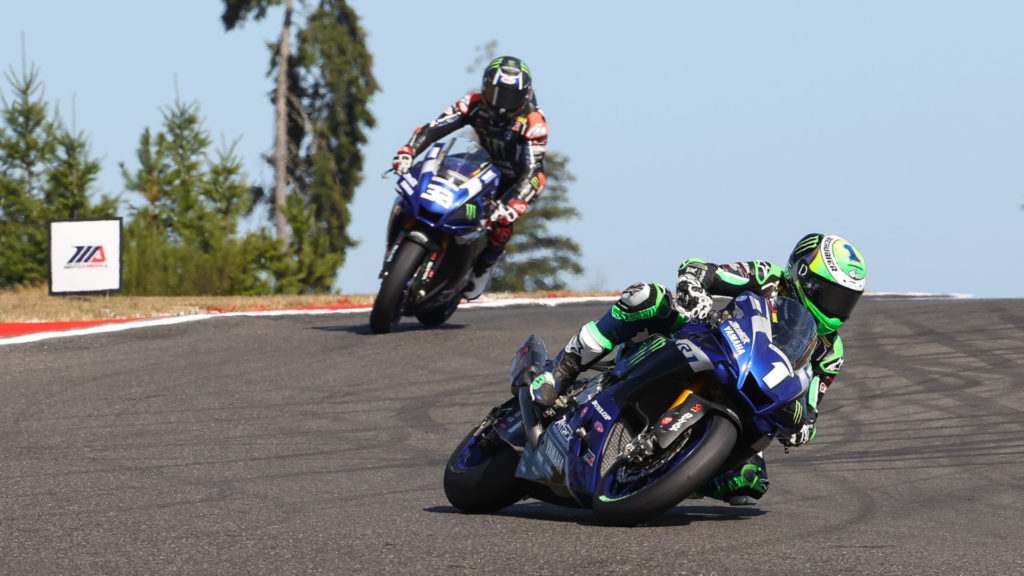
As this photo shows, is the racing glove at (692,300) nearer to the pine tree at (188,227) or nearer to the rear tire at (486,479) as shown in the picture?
the rear tire at (486,479)

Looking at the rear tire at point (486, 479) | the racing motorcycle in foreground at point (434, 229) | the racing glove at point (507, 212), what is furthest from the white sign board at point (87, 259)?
the rear tire at point (486, 479)

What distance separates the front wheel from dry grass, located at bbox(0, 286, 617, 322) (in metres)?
10.1

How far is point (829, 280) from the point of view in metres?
5.82

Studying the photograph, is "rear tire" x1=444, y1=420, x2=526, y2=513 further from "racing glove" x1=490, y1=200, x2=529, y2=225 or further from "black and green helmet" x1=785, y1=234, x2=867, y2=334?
"racing glove" x1=490, y1=200, x2=529, y2=225

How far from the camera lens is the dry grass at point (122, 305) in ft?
47.5

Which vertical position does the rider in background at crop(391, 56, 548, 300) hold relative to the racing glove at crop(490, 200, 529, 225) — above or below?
above

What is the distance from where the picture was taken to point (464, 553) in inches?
180

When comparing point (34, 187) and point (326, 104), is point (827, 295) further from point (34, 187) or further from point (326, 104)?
point (326, 104)

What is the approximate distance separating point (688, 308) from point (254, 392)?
5.02m

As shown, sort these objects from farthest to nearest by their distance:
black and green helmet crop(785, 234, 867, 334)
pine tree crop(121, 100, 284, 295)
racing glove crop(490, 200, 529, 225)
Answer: pine tree crop(121, 100, 284, 295)
racing glove crop(490, 200, 529, 225)
black and green helmet crop(785, 234, 867, 334)

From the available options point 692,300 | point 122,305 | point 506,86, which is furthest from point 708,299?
point 122,305

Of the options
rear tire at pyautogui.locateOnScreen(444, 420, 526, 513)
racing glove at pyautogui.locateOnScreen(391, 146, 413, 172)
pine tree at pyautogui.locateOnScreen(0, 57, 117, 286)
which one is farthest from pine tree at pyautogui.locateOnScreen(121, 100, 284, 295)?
rear tire at pyautogui.locateOnScreen(444, 420, 526, 513)

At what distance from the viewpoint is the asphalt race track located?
459 centimetres

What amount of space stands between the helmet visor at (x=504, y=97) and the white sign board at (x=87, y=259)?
20.7 ft
